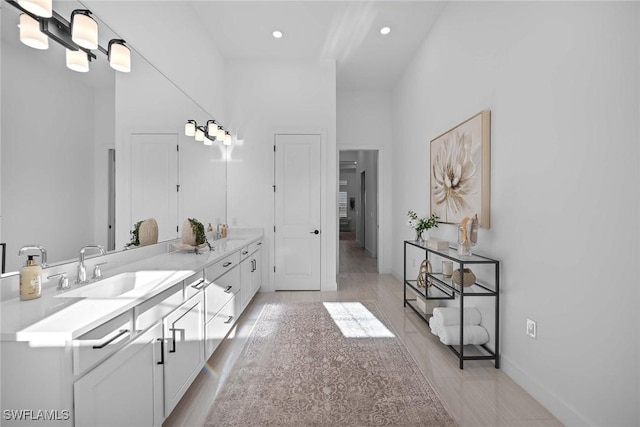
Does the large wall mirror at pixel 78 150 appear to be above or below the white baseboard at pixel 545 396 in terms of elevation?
above

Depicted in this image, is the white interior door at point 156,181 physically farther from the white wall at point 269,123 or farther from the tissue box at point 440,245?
the tissue box at point 440,245

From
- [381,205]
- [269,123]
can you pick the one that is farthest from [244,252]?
[381,205]

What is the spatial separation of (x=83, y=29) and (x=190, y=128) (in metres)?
1.63

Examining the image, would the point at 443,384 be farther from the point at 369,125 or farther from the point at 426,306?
the point at 369,125

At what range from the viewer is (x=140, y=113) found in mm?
2385

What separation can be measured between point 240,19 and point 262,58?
2.94ft

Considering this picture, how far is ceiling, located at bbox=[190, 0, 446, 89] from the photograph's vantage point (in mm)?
3373

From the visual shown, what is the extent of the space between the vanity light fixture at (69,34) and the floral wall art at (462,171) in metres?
2.67

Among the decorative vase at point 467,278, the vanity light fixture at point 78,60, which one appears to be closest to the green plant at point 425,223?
the decorative vase at point 467,278

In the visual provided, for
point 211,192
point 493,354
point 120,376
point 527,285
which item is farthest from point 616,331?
point 211,192

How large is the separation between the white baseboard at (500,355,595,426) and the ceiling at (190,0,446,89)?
3.50 meters

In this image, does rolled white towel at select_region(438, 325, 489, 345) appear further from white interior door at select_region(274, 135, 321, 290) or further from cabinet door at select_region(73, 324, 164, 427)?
white interior door at select_region(274, 135, 321, 290)

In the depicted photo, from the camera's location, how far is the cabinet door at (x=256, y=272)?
12.7 feet

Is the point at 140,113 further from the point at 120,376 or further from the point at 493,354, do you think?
the point at 493,354
